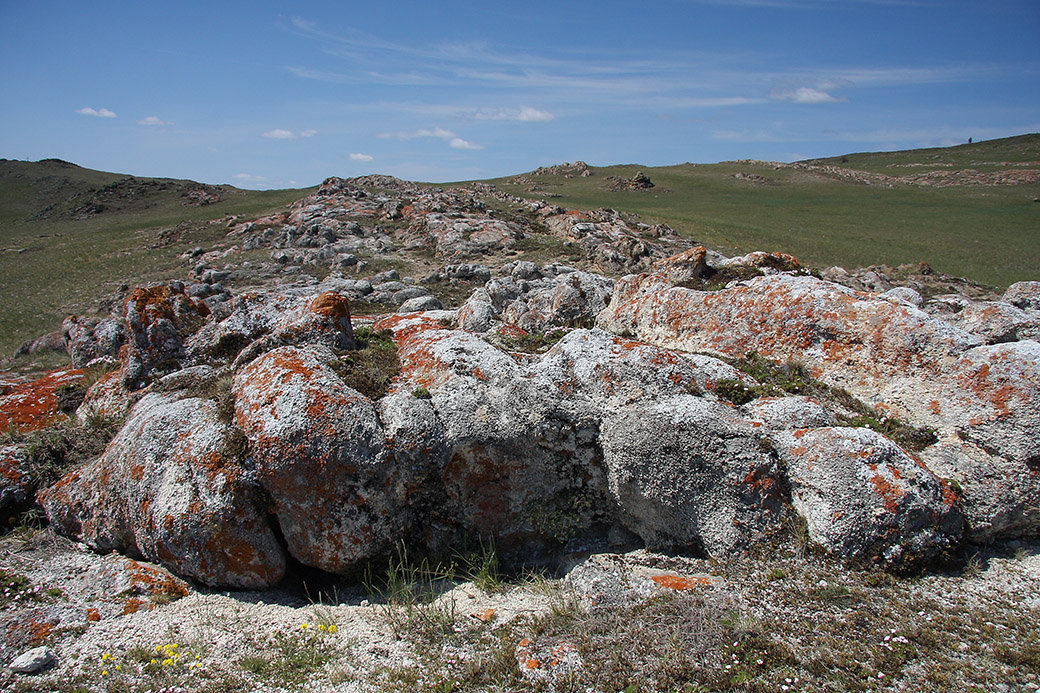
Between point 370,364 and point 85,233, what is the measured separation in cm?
7622

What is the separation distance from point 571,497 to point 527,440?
1.00 meters

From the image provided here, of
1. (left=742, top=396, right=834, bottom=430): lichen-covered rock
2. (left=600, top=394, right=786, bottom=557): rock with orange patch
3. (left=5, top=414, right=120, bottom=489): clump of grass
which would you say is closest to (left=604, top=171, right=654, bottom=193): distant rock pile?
(left=742, top=396, right=834, bottom=430): lichen-covered rock

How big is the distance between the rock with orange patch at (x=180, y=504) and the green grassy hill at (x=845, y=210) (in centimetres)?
3880

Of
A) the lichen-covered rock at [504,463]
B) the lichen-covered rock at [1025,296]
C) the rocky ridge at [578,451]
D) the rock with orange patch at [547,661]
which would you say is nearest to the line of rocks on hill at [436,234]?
the lichen-covered rock at [1025,296]

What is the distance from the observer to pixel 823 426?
285 inches

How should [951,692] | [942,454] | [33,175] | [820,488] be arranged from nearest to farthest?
[951,692]
[820,488]
[942,454]
[33,175]

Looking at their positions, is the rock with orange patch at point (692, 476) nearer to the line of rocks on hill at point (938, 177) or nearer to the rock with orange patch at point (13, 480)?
the rock with orange patch at point (13, 480)

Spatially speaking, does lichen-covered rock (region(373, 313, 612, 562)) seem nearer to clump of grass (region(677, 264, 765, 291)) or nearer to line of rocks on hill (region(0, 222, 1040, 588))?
line of rocks on hill (region(0, 222, 1040, 588))

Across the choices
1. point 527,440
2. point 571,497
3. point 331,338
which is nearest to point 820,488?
point 571,497

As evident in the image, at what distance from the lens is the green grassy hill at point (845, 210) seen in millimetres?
40969

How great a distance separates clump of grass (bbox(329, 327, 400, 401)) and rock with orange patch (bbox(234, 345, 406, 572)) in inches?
27.2

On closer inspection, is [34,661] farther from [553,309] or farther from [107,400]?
[553,309]

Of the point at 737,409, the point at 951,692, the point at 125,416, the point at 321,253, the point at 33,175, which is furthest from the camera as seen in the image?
the point at 33,175

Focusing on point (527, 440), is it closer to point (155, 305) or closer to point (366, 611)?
point (366, 611)
